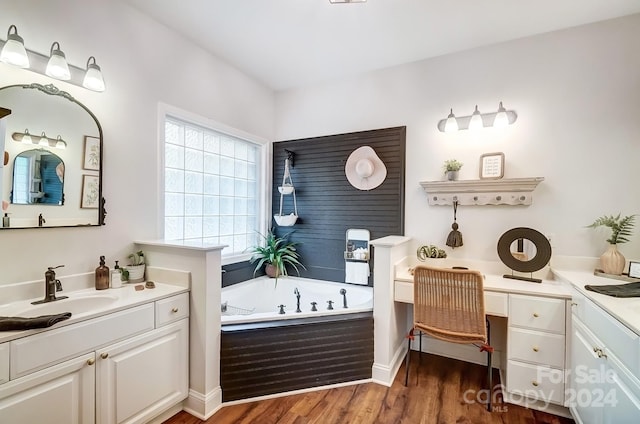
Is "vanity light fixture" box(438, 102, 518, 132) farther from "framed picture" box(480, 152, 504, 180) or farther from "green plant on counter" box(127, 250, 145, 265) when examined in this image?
"green plant on counter" box(127, 250, 145, 265)

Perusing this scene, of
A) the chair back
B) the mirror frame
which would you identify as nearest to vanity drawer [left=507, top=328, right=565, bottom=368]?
the chair back

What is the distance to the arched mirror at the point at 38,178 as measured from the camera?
158 centimetres

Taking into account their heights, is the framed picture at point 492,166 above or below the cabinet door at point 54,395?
above

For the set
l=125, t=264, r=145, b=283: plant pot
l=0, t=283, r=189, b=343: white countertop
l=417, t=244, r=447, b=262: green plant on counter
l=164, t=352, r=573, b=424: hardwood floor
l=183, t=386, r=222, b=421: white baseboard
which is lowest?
l=164, t=352, r=573, b=424: hardwood floor

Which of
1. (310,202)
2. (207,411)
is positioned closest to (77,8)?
(310,202)

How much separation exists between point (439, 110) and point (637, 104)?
4.37 ft

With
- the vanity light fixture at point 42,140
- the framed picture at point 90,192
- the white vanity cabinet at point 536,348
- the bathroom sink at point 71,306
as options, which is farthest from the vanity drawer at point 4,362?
the white vanity cabinet at point 536,348

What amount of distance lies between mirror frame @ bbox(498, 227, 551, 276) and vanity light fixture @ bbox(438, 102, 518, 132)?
34.8 inches

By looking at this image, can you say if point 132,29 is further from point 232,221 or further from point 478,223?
point 478,223

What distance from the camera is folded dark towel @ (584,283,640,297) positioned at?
150 centimetres

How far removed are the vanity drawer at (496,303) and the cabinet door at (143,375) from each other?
2.05 meters

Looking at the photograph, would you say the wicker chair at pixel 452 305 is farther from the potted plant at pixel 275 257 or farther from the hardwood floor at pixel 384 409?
the potted plant at pixel 275 257

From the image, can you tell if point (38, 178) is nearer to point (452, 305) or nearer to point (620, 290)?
point (452, 305)

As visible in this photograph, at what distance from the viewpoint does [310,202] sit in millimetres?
3279
